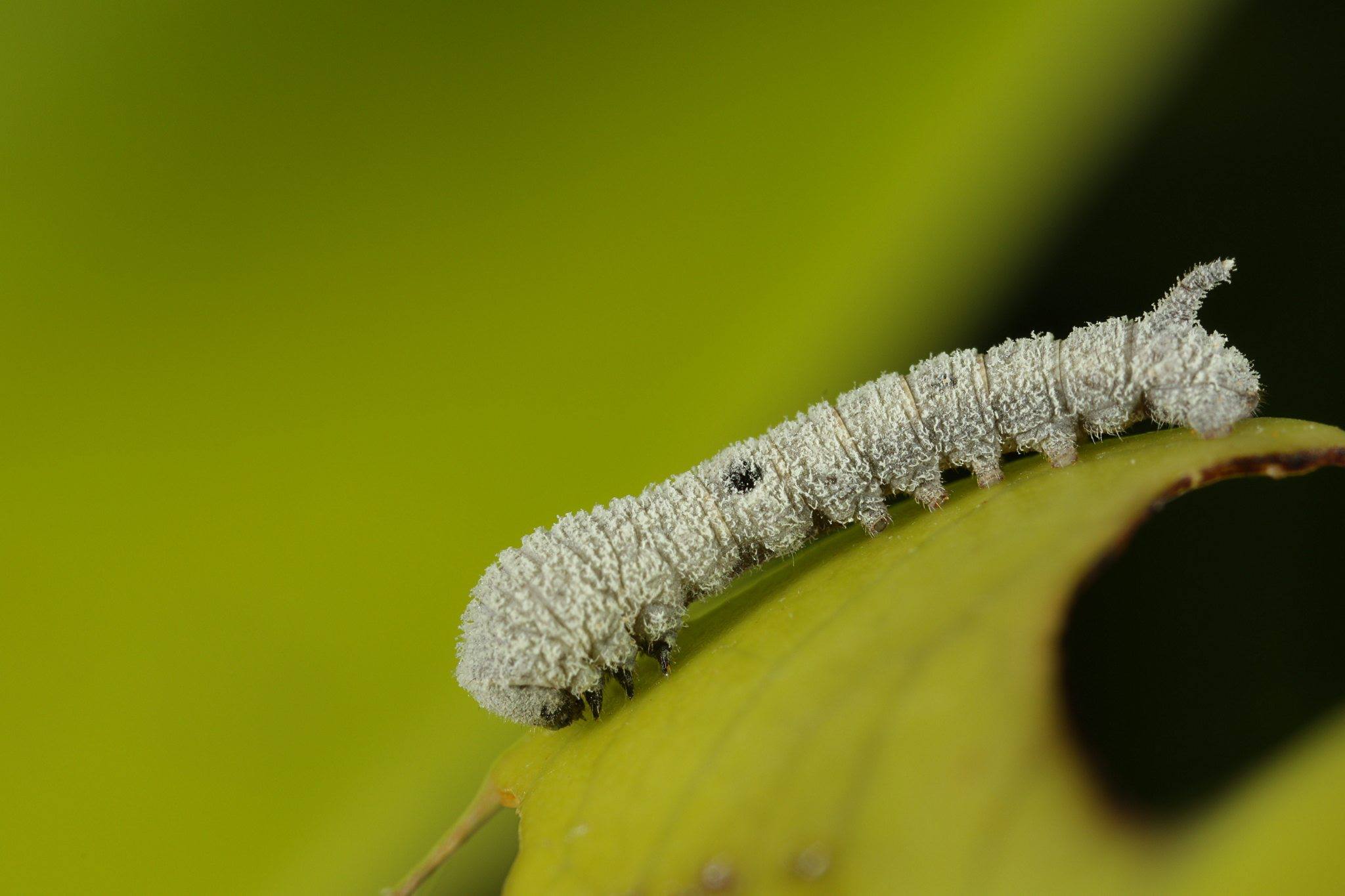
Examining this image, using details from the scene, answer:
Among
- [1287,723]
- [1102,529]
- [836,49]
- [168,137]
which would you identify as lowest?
[1287,723]

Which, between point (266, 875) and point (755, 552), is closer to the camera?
point (266, 875)

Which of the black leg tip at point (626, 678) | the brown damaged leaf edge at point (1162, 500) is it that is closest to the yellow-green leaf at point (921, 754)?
the brown damaged leaf edge at point (1162, 500)

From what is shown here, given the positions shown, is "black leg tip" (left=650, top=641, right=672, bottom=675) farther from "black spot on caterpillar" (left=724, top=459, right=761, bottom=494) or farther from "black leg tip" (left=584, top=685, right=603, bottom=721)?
"black spot on caterpillar" (left=724, top=459, right=761, bottom=494)

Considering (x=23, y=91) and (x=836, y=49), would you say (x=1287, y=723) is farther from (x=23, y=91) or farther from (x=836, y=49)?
(x=23, y=91)

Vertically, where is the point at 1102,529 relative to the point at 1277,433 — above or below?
above

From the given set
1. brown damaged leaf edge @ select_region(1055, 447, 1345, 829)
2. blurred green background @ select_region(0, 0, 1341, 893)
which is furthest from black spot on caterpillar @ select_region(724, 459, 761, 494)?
brown damaged leaf edge @ select_region(1055, 447, 1345, 829)

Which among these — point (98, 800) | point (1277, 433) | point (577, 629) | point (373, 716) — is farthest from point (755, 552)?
point (98, 800)
